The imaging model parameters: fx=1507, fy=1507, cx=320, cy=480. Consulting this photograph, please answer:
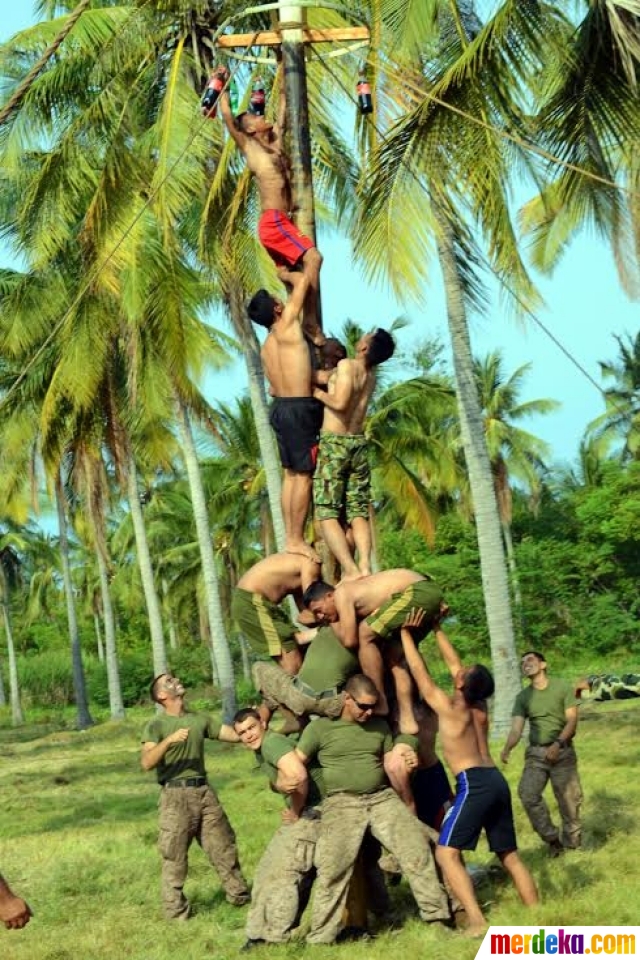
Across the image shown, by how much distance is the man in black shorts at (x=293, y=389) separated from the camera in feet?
31.8

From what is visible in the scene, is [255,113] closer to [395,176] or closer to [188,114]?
[395,176]

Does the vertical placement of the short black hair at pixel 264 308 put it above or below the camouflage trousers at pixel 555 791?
above

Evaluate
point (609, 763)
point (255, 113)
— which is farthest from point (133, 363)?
point (255, 113)

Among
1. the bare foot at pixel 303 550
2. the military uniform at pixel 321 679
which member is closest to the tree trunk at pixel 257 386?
the bare foot at pixel 303 550

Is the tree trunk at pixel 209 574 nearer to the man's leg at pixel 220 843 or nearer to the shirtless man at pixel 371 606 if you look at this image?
the man's leg at pixel 220 843

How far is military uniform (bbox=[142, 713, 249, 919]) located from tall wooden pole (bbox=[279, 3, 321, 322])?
151 inches

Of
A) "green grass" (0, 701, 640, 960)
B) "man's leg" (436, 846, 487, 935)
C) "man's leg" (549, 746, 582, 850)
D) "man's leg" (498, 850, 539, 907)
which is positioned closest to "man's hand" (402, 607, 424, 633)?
"man's leg" (436, 846, 487, 935)

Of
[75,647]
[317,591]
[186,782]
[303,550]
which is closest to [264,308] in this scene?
[303,550]

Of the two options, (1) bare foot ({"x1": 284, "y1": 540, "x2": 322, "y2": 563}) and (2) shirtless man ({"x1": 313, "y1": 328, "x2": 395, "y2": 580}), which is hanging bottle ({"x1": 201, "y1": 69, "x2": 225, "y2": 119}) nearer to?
(2) shirtless man ({"x1": 313, "y1": 328, "x2": 395, "y2": 580})

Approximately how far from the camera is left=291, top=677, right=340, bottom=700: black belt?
31.0ft

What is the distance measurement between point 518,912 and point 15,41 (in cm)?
1604

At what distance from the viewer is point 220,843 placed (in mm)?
11305

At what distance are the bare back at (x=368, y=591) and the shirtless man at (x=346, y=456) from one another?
19 cm

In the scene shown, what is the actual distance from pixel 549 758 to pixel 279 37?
20.0 feet
